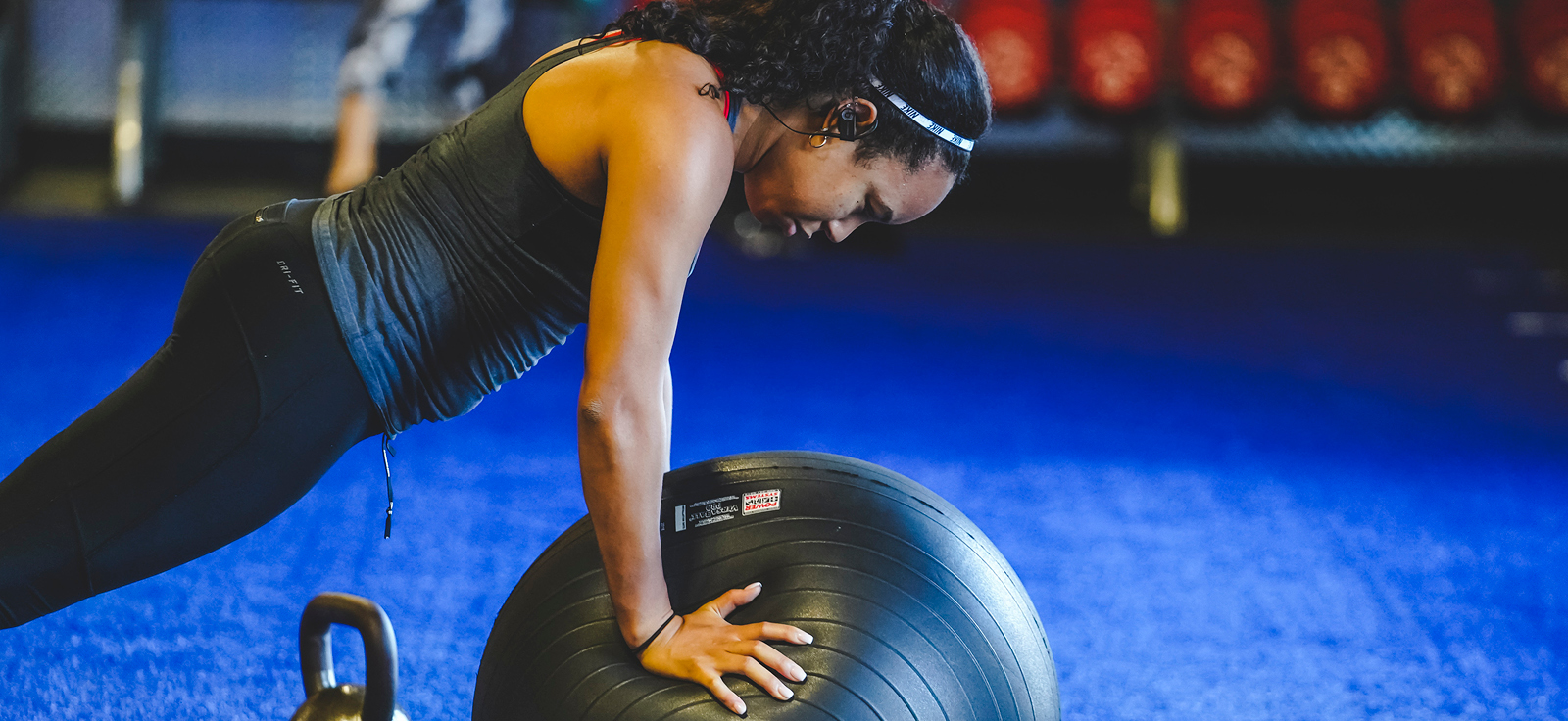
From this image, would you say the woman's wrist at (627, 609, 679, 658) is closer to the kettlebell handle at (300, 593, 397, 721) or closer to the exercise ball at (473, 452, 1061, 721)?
the exercise ball at (473, 452, 1061, 721)

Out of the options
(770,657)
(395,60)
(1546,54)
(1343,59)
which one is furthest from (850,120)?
(1546,54)

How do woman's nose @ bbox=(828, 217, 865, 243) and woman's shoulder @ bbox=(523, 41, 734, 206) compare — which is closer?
woman's shoulder @ bbox=(523, 41, 734, 206)

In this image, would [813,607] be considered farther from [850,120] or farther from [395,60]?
[395,60]

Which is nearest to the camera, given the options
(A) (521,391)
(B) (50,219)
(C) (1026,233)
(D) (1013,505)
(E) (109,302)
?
(D) (1013,505)

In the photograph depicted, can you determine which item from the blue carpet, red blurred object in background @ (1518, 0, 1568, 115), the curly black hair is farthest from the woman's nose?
red blurred object in background @ (1518, 0, 1568, 115)

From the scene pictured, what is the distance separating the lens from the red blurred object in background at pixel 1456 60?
448 cm

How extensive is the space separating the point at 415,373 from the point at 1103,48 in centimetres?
376

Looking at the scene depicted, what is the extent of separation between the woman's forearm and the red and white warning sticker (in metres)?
0.17

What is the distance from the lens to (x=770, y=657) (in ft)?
4.02

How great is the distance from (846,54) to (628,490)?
49 cm

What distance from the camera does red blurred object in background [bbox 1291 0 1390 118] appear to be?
449 centimetres

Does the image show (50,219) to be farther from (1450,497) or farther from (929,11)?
(1450,497)

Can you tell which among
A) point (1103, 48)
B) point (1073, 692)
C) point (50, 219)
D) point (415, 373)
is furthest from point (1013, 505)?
point (50, 219)

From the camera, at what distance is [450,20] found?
4.11 meters
